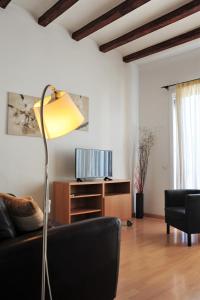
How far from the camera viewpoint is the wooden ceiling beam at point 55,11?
362 cm

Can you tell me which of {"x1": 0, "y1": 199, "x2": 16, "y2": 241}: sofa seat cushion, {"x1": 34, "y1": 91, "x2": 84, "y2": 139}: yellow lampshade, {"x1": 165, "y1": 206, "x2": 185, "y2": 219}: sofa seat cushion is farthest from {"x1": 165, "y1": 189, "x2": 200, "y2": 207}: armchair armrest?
{"x1": 34, "y1": 91, "x2": 84, "y2": 139}: yellow lampshade

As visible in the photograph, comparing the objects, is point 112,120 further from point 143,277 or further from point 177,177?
point 143,277

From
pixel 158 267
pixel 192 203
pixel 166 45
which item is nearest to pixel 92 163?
pixel 192 203

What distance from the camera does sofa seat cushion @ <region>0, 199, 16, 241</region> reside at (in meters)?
1.49

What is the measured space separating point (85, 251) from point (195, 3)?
351 centimetres

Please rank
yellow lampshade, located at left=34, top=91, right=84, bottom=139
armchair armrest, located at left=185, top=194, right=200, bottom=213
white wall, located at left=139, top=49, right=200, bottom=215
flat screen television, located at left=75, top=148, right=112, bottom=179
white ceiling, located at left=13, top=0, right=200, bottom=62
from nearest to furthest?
yellow lampshade, located at left=34, top=91, right=84, bottom=139, armchair armrest, located at left=185, top=194, right=200, bottom=213, white ceiling, located at left=13, top=0, right=200, bottom=62, flat screen television, located at left=75, top=148, right=112, bottom=179, white wall, located at left=139, top=49, right=200, bottom=215

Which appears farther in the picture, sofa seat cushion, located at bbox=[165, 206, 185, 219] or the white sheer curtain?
the white sheer curtain

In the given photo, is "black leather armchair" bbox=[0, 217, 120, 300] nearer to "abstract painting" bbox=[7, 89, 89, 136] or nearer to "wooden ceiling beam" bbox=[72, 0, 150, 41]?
"abstract painting" bbox=[7, 89, 89, 136]

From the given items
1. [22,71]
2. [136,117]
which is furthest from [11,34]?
[136,117]

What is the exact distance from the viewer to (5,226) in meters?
1.52

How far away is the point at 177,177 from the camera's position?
5.07 metres

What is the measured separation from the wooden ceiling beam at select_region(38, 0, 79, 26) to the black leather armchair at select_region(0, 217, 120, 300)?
10.1 feet

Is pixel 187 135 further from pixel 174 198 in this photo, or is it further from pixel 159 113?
pixel 174 198

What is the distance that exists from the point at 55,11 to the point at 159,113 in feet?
9.24
